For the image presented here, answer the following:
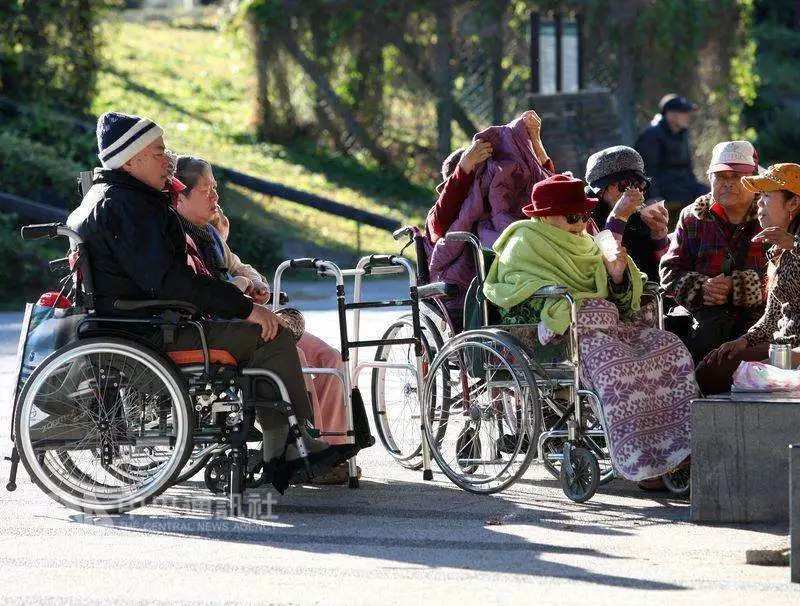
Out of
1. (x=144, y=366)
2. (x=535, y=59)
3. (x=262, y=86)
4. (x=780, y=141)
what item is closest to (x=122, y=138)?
(x=144, y=366)

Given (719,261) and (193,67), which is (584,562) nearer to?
(719,261)

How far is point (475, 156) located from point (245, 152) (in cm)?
1402

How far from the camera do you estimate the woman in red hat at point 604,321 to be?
688 centimetres

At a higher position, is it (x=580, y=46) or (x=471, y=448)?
(x=580, y=46)

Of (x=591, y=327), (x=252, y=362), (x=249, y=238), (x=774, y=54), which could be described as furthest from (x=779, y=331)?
(x=774, y=54)

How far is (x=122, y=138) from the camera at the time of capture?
6723 mm

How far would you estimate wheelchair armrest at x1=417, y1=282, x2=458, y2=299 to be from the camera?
24.1 feet

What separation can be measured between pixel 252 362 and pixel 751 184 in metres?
2.29

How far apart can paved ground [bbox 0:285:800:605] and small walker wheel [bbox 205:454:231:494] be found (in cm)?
8

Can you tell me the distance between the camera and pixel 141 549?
20.0 feet

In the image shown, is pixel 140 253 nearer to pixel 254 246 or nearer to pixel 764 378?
pixel 764 378

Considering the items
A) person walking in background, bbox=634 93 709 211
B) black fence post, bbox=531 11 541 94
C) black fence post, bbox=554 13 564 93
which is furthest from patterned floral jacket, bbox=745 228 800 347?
black fence post, bbox=554 13 564 93

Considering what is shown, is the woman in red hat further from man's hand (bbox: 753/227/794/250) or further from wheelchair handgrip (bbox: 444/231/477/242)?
man's hand (bbox: 753/227/794/250)

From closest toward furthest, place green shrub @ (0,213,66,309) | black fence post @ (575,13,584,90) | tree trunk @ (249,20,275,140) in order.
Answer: green shrub @ (0,213,66,309), black fence post @ (575,13,584,90), tree trunk @ (249,20,275,140)
